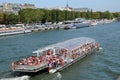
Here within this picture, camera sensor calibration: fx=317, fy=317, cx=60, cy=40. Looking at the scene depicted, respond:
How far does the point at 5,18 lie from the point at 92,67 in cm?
7117

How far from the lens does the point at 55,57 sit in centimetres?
2888

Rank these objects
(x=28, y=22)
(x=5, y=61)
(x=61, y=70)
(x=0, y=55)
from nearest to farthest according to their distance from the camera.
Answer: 1. (x=61, y=70)
2. (x=5, y=61)
3. (x=0, y=55)
4. (x=28, y=22)

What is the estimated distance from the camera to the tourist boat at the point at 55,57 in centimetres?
2581

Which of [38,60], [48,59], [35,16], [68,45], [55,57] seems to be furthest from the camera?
[35,16]

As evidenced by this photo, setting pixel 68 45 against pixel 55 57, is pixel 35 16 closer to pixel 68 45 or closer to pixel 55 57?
pixel 68 45

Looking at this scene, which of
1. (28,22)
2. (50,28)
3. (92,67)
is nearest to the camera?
(92,67)

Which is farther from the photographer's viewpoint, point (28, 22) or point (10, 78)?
point (28, 22)

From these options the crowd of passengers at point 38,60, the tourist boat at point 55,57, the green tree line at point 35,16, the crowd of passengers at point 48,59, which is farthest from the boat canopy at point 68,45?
the green tree line at point 35,16

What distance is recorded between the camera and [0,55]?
125ft

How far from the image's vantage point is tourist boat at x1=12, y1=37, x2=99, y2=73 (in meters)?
25.8

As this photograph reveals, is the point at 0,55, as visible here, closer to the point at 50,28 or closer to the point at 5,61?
the point at 5,61

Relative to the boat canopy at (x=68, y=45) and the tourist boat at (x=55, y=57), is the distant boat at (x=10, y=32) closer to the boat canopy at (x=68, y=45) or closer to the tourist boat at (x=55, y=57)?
the boat canopy at (x=68, y=45)

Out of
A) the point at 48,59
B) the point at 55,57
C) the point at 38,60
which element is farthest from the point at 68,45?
the point at 38,60

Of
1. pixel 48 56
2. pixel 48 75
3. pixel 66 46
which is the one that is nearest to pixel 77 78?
pixel 48 75
